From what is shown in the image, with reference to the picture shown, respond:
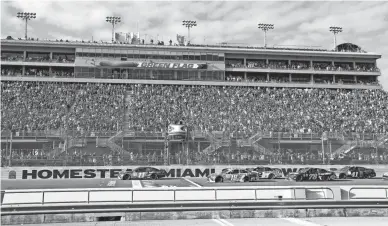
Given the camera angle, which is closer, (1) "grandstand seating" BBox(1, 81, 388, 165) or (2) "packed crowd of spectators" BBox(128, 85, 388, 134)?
(1) "grandstand seating" BBox(1, 81, 388, 165)

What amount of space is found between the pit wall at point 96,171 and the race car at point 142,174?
6.13ft

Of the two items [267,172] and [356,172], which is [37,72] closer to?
[267,172]

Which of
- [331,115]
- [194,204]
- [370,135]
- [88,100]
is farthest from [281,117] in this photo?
[194,204]

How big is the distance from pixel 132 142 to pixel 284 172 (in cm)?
1317

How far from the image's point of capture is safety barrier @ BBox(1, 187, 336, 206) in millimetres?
14141

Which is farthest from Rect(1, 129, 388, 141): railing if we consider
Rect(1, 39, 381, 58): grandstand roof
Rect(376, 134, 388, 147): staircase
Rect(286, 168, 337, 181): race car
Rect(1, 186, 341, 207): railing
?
Rect(1, 39, 381, 58): grandstand roof

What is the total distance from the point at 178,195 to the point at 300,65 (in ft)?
180

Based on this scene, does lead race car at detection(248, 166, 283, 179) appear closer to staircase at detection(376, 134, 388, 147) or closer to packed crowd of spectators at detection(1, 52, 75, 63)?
staircase at detection(376, 134, 388, 147)

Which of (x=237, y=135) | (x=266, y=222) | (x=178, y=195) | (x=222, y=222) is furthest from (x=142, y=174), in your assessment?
(x=266, y=222)

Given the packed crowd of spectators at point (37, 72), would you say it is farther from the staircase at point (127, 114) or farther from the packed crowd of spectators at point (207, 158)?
the packed crowd of spectators at point (207, 158)

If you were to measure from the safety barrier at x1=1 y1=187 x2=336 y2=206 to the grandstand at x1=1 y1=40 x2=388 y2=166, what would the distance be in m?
19.1

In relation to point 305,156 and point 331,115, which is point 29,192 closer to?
point 305,156

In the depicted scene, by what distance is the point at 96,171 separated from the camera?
113ft

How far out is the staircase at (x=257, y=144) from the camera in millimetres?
37412
